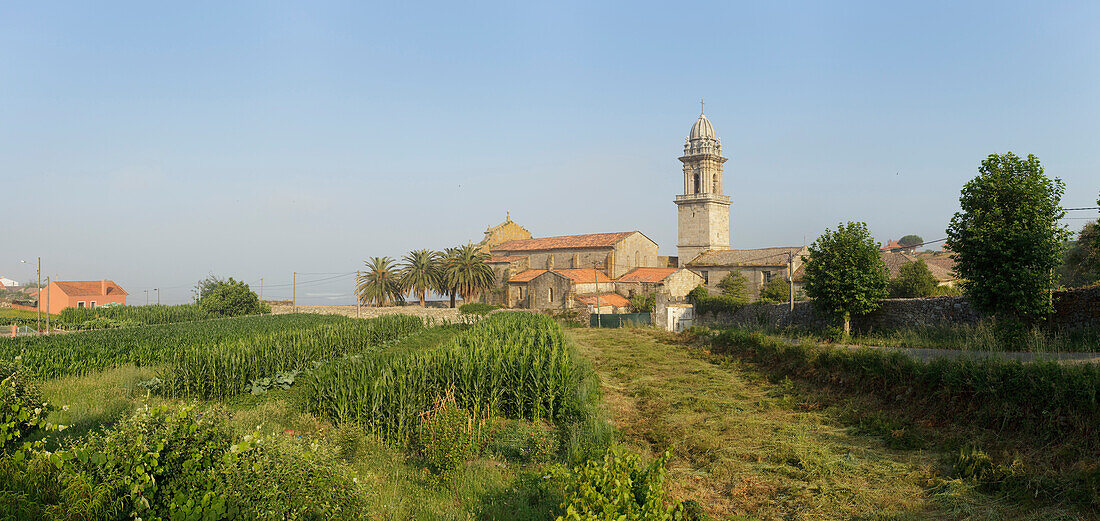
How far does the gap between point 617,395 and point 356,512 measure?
8.89 meters

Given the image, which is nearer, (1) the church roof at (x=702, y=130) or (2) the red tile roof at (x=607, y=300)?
(2) the red tile roof at (x=607, y=300)

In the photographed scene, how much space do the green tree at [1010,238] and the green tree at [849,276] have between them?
414 centimetres

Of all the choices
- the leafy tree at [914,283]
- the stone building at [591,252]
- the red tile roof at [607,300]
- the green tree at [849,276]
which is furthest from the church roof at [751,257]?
the green tree at [849,276]

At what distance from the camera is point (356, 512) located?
5.16 m

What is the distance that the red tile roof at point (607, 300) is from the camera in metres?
45.6

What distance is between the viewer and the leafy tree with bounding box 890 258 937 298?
32094 millimetres

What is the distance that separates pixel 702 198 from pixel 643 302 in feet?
59.6

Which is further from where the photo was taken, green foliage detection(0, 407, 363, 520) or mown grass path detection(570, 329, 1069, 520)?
mown grass path detection(570, 329, 1069, 520)

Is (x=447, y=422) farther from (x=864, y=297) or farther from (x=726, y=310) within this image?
(x=726, y=310)

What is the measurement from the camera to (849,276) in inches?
767

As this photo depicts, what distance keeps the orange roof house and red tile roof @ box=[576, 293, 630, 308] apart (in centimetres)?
5415

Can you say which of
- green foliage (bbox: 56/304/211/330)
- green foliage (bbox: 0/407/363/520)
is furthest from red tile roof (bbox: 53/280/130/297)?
green foliage (bbox: 0/407/363/520)

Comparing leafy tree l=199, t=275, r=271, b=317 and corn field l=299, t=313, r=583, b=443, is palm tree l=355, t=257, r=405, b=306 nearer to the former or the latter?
leafy tree l=199, t=275, r=271, b=317

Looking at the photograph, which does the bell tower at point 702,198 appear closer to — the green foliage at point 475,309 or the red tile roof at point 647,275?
the red tile roof at point 647,275
